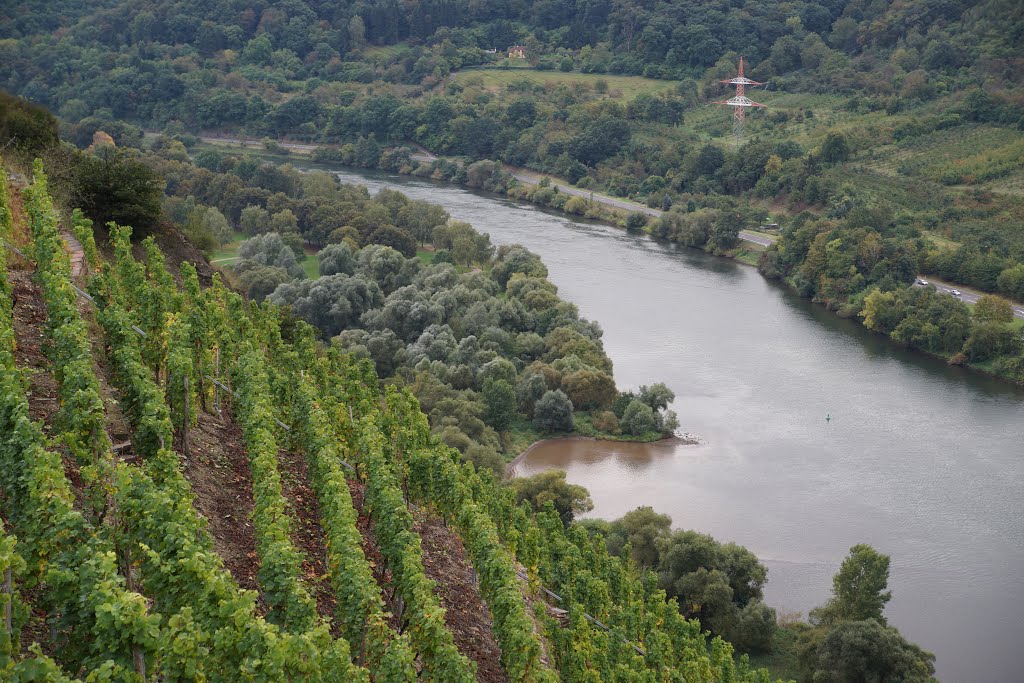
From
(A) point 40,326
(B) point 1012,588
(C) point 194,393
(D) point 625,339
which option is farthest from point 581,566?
(D) point 625,339

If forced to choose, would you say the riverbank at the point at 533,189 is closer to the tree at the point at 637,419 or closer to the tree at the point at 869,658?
the tree at the point at 637,419

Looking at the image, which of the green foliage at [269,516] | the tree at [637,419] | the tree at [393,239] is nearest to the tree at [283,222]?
the tree at [393,239]

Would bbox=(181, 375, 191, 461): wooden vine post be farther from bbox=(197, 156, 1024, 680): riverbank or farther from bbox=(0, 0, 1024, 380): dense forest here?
bbox=(0, 0, 1024, 380): dense forest

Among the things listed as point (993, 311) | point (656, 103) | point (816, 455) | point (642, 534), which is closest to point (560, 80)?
point (656, 103)

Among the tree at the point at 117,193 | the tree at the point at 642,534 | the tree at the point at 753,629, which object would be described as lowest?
the tree at the point at 753,629

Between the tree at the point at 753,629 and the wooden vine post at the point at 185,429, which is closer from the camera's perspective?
the wooden vine post at the point at 185,429

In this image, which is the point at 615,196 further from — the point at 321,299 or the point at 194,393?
the point at 194,393

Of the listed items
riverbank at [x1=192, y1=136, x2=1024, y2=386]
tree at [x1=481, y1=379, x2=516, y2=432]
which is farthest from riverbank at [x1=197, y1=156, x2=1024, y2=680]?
riverbank at [x1=192, y1=136, x2=1024, y2=386]
